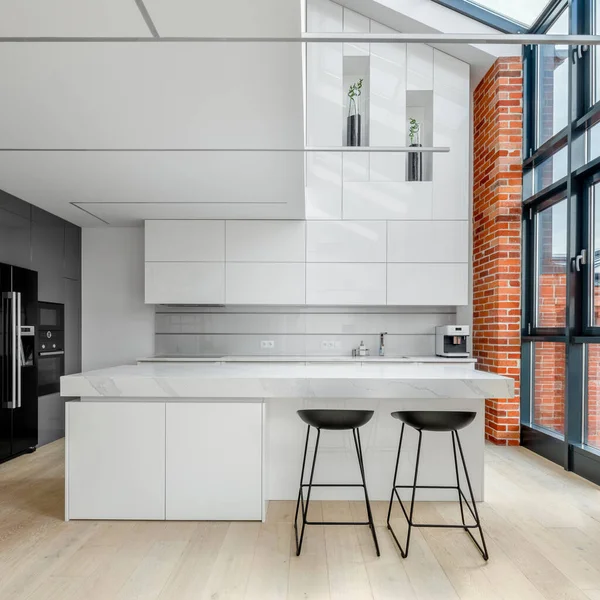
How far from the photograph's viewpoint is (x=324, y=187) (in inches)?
206

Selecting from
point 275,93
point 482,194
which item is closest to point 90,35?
point 275,93

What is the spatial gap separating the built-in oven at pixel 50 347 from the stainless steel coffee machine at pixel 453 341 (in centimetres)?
358

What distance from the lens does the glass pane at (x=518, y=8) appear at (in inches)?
186

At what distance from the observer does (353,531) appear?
284 cm

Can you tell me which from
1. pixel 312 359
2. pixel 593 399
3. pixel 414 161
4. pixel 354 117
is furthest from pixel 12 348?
pixel 593 399

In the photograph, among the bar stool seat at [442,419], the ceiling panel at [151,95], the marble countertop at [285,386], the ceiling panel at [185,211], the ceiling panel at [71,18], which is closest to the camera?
the ceiling panel at [71,18]

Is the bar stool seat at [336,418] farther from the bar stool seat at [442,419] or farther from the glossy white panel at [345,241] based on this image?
the glossy white panel at [345,241]

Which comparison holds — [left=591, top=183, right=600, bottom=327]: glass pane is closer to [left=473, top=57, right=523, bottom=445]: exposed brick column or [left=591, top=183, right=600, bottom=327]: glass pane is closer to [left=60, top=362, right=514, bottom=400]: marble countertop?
[left=473, top=57, right=523, bottom=445]: exposed brick column

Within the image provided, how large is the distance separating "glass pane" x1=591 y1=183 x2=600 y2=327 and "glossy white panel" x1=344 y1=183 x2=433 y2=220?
162 cm

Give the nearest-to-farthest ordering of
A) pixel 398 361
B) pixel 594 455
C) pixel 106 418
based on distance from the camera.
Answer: pixel 106 418, pixel 594 455, pixel 398 361

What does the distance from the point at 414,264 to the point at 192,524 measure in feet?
10.5

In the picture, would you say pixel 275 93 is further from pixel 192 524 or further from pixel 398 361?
pixel 398 361

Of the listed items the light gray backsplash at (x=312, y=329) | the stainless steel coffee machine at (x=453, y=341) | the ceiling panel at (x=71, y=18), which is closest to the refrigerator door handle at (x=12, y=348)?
the light gray backsplash at (x=312, y=329)

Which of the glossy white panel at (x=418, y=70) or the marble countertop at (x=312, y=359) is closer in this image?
the marble countertop at (x=312, y=359)
